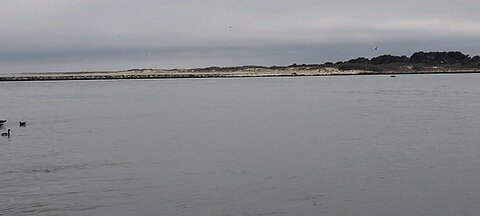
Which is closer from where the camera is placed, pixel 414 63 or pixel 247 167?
pixel 247 167

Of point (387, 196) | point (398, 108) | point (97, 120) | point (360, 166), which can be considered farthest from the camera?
point (398, 108)

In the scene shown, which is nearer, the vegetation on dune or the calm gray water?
the calm gray water

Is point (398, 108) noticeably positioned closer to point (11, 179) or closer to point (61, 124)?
point (61, 124)

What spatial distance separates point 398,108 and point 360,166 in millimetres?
18978

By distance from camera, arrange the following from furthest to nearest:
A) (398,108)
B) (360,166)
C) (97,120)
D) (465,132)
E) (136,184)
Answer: (398,108) < (97,120) < (465,132) < (360,166) < (136,184)

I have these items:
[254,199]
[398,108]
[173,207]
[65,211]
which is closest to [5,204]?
[65,211]

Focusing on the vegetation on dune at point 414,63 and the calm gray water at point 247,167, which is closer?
the calm gray water at point 247,167

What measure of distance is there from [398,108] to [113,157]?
65.6ft

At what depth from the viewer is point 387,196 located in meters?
12.3

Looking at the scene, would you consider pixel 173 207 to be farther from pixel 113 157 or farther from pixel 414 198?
pixel 113 157

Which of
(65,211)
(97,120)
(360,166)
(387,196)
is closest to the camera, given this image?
(65,211)

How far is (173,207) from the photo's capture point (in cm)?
1175

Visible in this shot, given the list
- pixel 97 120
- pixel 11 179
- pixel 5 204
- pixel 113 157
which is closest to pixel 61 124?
pixel 97 120

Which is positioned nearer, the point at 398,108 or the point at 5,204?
the point at 5,204
